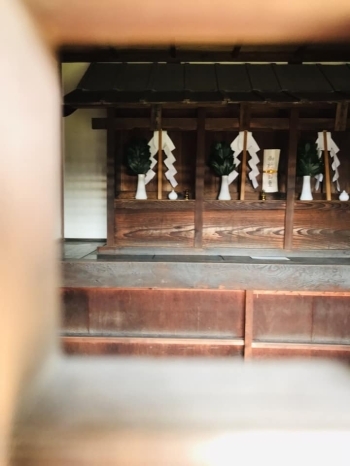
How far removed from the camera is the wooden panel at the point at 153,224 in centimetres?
262

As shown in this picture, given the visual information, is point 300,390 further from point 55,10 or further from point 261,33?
point 55,10

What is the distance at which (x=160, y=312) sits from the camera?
254cm

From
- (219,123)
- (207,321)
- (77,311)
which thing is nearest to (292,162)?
(219,123)

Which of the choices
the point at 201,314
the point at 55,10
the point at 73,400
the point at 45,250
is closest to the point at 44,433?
the point at 73,400

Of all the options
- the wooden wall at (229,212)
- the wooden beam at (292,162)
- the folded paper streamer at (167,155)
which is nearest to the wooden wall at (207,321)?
the wooden wall at (229,212)

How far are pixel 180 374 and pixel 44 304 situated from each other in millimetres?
274

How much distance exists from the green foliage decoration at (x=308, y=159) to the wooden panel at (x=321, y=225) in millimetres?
216

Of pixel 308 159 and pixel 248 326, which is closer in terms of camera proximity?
pixel 248 326

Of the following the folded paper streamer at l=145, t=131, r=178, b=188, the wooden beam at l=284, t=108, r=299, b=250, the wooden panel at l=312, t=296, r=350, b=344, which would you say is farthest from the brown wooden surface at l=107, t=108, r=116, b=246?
the wooden panel at l=312, t=296, r=350, b=344

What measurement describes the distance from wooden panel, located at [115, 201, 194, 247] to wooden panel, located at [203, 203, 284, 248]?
133mm

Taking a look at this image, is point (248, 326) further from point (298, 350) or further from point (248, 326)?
point (298, 350)

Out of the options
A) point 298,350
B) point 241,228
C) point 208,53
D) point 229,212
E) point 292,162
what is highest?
point 208,53

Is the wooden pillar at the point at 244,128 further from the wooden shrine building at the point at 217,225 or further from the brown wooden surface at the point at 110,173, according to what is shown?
the brown wooden surface at the point at 110,173

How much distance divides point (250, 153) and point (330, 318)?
122 centimetres
